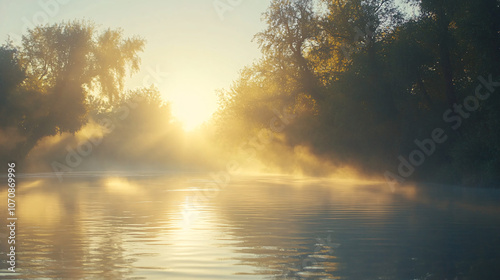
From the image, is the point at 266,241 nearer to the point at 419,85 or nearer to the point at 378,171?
the point at 419,85

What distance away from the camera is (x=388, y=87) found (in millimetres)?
44156

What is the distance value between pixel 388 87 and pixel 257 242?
3323 cm

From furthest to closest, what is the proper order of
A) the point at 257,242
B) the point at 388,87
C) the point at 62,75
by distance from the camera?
the point at 62,75
the point at 388,87
the point at 257,242

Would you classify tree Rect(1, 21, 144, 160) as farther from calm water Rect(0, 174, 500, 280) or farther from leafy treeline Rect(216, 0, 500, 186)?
calm water Rect(0, 174, 500, 280)

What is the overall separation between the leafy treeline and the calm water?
15955 millimetres

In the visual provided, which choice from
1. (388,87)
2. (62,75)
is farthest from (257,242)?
(62,75)

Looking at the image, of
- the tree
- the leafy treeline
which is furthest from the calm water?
the tree

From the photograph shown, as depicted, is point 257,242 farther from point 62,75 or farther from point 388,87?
point 62,75

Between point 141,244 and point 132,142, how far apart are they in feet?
307

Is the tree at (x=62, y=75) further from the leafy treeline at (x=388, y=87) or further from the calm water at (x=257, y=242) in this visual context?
the calm water at (x=257, y=242)

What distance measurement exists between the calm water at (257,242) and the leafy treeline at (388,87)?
16.0 metres

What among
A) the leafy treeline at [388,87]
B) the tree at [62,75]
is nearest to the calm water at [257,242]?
the leafy treeline at [388,87]

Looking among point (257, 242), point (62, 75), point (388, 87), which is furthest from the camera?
point (62, 75)

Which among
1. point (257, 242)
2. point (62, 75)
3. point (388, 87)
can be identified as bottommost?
point (257, 242)
